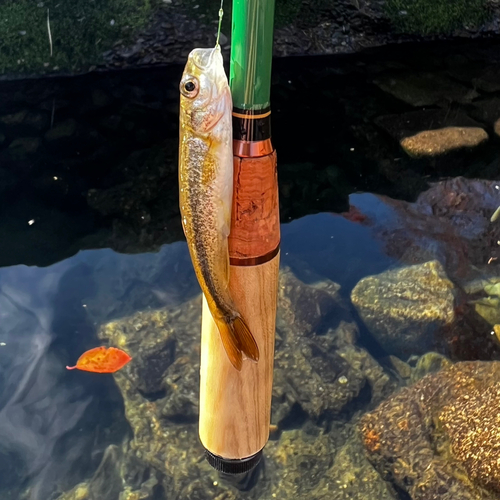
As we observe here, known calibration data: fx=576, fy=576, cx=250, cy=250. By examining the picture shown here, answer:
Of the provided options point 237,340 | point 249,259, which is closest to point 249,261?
point 249,259

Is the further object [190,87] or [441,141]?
[441,141]

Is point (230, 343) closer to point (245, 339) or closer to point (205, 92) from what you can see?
point (245, 339)

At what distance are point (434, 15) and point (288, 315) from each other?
590cm

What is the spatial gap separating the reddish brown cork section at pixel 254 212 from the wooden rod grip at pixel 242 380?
4cm

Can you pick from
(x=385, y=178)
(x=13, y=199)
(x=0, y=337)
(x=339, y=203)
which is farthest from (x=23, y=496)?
(x=385, y=178)

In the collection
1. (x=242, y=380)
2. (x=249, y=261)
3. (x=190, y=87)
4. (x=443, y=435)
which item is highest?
(x=190, y=87)

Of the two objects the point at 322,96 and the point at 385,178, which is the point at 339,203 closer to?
the point at 385,178

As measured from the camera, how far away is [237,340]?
1.23 metres

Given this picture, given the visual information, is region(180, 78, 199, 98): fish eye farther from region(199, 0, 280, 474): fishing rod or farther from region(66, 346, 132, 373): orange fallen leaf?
region(66, 346, 132, 373): orange fallen leaf

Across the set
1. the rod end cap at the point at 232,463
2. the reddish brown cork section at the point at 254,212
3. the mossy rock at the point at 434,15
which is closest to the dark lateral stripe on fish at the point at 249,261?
the reddish brown cork section at the point at 254,212

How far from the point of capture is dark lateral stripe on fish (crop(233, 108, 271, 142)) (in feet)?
3.55

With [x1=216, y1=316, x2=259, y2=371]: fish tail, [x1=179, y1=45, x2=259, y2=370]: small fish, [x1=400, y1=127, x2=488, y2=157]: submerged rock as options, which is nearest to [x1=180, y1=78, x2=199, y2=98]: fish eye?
[x1=179, y1=45, x2=259, y2=370]: small fish

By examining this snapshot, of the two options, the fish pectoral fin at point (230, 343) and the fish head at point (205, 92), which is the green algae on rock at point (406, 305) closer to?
the fish pectoral fin at point (230, 343)

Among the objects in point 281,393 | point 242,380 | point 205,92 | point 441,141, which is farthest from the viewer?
point 441,141
